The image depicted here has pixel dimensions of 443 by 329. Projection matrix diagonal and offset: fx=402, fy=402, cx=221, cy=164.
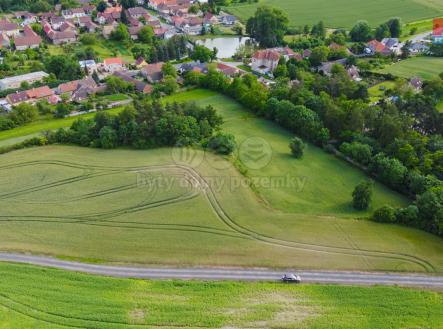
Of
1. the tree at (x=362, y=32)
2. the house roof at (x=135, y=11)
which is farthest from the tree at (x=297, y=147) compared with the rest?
the house roof at (x=135, y=11)

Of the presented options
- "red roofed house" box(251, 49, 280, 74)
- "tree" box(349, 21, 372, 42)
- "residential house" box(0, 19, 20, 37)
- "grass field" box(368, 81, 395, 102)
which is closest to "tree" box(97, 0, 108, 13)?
"residential house" box(0, 19, 20, 37)

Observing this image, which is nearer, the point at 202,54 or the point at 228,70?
the point at 228,70

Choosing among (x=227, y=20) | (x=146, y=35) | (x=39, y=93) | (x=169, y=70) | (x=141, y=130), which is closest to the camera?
(x=141, y=130)

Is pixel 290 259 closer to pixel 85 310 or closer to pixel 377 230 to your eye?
pixel 377 230

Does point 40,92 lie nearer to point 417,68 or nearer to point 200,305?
point 200,305
